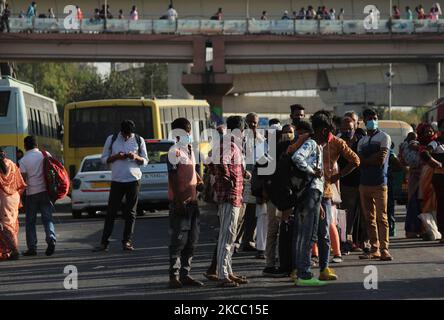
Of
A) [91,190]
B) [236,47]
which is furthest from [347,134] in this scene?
[236,47]

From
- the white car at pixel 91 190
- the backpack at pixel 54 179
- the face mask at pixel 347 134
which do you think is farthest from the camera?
the white car at pixel 91 190

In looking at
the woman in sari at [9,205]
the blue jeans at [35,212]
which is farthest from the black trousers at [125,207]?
the woman in sari at [9,205]

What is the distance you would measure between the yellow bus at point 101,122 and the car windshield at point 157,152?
23.8ft

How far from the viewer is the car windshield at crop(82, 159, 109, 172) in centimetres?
2689

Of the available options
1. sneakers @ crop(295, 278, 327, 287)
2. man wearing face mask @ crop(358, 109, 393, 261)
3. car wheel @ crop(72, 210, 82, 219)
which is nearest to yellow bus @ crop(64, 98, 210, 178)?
car wheel @ crop(72, 210, 82, 219)

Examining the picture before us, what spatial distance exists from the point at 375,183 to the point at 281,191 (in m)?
3.08

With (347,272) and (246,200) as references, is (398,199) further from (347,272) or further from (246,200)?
(347,272)

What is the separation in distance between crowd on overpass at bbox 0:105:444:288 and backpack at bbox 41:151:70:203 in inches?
3.8

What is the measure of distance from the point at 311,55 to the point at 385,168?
142ft

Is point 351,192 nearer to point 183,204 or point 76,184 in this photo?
point 183,204

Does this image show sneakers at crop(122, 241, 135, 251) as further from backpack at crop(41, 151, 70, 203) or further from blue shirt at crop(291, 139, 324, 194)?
blue shirt at crop(291, 139, 324, 194)

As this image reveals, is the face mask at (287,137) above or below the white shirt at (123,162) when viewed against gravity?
above

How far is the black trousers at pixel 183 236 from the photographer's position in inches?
495

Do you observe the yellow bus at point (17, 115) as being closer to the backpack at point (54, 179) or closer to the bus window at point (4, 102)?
the bus window at point (4, 102)
